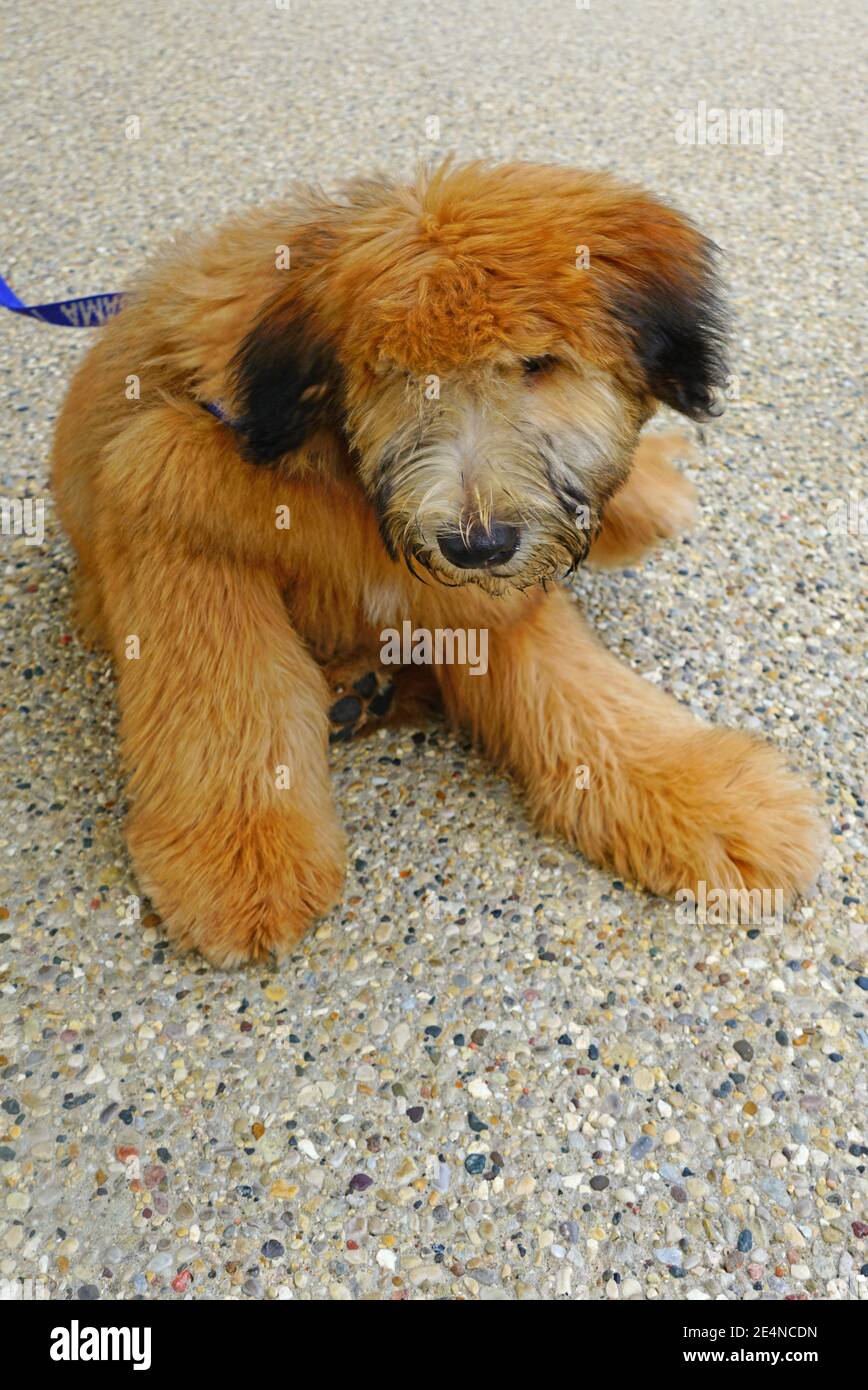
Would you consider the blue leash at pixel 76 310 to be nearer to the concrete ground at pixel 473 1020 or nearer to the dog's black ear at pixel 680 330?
the concrete ground at pixel 473 1020

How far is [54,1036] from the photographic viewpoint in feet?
6.93

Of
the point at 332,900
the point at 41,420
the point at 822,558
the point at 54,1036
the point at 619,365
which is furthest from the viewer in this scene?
the point at 41,420

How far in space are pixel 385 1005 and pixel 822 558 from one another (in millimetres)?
1766

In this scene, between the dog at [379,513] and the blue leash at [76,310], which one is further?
the blue leash at [76,310]

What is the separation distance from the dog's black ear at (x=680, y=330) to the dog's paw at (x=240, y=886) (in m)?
1.04

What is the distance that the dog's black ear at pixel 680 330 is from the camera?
176 cm

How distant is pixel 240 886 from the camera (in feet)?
7.07

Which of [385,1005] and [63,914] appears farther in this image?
[63,914]

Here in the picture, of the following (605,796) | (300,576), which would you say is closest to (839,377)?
(605,796)

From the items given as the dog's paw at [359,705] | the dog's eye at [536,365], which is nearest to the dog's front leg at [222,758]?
the dog's paw at [359,705]

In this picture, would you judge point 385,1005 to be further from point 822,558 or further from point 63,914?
point 822,558

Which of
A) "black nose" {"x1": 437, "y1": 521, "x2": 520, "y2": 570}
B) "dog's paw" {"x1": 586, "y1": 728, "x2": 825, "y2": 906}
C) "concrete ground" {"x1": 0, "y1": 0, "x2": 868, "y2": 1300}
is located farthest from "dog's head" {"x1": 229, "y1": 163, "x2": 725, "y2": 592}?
"concrete ground" {"x1": 0, "y1": 0, "x2": 868, "y2": 1300}

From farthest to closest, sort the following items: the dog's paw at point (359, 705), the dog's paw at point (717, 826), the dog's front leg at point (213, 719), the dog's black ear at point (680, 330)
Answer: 1. the dog's paw at point (359, 705)
2. the dog's paw at point (717, 826)
3. the dog's front leg at point (213, 719)
4. the dog's black ear at point (680, 330)

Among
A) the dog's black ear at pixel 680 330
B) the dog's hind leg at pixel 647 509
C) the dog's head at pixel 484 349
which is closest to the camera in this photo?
the dog's head at pixel 484 349
